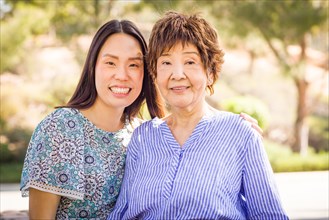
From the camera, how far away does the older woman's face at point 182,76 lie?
95.3 inches

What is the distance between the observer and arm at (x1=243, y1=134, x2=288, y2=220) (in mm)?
2326

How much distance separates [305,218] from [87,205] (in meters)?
3.79

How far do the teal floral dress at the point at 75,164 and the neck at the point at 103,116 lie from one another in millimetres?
40

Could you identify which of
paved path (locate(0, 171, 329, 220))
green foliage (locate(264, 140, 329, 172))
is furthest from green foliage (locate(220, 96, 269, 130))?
paved path (locate(0, 171, 329, 220))

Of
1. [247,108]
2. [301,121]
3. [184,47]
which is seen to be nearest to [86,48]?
[247,108]

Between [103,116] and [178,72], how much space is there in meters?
0.50

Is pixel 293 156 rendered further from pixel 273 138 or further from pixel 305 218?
pixel 305 218

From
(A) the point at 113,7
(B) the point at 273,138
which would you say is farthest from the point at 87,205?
(B) the point at 273,138

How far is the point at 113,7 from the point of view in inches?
510

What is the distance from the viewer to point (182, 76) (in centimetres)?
241

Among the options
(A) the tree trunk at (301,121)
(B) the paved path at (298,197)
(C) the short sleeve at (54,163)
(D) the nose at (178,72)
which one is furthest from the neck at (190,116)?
(A) the tree trunk at (301,121)

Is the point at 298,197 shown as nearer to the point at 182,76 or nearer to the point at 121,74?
the point at 121,74

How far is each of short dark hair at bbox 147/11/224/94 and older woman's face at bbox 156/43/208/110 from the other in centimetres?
2

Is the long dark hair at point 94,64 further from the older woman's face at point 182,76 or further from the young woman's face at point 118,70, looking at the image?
the older woman's face at point 182,76
